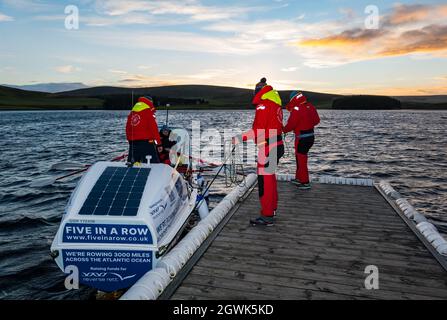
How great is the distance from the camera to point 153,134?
29.8 feet

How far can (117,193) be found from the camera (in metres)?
6.37

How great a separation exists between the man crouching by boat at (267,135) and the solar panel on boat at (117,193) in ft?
7.85

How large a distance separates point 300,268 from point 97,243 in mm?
3406

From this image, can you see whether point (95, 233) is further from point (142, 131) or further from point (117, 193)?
point (142, 131)

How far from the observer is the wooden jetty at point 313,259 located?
5.00 meters

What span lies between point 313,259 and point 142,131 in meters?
5.29

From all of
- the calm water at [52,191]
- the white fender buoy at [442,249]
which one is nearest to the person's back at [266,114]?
the white fender buoy at [442,249]

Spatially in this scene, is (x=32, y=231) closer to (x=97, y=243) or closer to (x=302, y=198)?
(x=97, y=243)

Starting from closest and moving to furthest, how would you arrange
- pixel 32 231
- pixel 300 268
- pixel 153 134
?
pixel 300 268 < pixel 153 134 < pixel 32 231

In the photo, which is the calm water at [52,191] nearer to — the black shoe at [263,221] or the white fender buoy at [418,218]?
the black shoe at [263,221]

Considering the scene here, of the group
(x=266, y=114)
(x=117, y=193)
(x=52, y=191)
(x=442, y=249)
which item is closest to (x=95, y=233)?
(x=117, y=193)

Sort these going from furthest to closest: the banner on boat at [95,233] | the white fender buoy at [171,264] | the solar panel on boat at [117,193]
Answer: the solar panel on boat at [117,193]
the banner on boat at [95,233]
the white fender buoy at [171,264]

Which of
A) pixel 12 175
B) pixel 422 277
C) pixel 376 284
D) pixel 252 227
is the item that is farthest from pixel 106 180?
pixel 12 175

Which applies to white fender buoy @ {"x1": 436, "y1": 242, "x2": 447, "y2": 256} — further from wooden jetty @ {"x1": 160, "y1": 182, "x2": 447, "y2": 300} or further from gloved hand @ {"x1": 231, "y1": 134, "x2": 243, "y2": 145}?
gloved hand @ {"x1": 231, "y1": 134, "x2": 243, "y2": 145}
